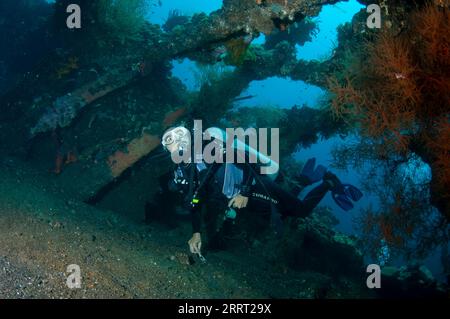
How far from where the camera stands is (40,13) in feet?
52.6

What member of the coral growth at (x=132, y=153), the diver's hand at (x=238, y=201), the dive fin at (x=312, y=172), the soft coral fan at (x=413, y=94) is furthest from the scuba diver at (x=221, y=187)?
the coral growth at (x=132, y=153)

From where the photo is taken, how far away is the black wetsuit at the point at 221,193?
538cm

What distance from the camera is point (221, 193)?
236 inches

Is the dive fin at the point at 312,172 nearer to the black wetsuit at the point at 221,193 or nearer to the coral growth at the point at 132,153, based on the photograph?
the black wetsuit at the point at 221,193

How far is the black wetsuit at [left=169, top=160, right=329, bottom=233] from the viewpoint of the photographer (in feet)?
17.6

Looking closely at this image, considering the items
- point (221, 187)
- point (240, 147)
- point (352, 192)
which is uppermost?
point (240, 147)

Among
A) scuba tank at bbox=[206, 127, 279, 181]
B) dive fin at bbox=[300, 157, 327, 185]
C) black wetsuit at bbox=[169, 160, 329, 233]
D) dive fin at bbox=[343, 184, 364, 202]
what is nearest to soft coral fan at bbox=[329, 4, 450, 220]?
scuba tank at bbox=[206, 127, 279, 181]

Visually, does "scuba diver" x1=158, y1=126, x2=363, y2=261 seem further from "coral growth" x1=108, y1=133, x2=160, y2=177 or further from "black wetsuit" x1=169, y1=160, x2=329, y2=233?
"coral growth" x1=108, y1=133, x2=160, y2=177

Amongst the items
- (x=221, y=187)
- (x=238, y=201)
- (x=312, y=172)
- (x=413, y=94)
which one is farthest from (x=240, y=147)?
(x=413, y=94)

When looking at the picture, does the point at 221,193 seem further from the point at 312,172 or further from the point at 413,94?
the point at 413,94

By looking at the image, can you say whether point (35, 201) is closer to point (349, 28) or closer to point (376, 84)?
point (376, 84)

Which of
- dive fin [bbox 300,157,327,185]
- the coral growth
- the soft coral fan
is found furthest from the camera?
the coral growth
